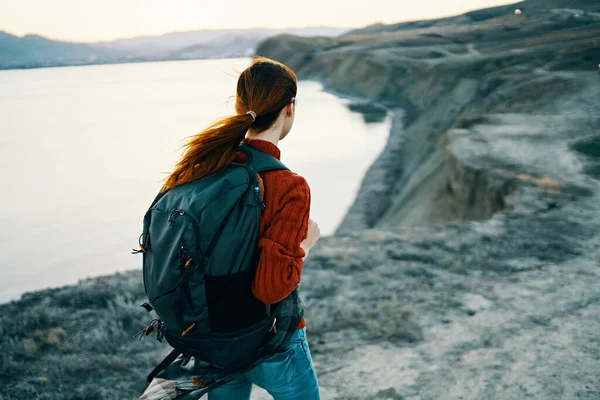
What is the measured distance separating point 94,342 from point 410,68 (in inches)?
2315

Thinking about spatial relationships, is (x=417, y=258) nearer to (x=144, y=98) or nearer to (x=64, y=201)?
(x=64, y=201)

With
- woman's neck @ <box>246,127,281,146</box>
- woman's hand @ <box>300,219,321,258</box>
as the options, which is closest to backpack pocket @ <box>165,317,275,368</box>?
woman's hand @ <box>300,219,321,258</box>

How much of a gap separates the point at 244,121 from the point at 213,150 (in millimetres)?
164

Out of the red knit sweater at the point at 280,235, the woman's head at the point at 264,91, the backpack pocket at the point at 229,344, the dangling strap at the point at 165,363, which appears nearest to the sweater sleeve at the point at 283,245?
the red knit sweater at the point at 280,235

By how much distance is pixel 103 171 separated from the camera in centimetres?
3628

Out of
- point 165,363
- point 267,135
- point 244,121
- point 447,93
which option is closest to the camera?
point 244,121

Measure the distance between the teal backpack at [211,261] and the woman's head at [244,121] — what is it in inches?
2.2

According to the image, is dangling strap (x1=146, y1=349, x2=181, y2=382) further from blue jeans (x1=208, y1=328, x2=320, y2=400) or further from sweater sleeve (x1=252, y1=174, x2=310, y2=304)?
sweater sleeve (x1=252, y1=174, x2=310, y2=304)

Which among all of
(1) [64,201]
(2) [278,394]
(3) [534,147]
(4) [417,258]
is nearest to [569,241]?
(4) [417,258]

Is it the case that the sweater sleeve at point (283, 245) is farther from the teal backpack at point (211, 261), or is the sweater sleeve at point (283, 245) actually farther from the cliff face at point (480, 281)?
the cliff face at point (480, 281)

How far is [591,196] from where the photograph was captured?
926 cm

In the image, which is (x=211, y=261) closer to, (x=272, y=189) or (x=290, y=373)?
(x=272, y=189)

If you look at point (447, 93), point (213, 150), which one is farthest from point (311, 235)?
point (447, 93)

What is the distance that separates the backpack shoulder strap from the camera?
1.83m
